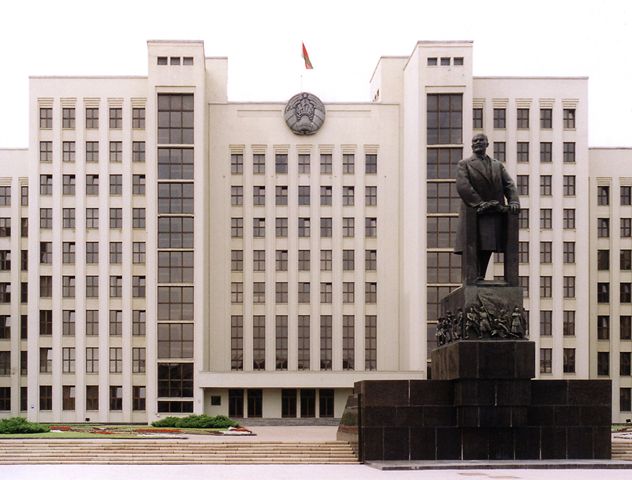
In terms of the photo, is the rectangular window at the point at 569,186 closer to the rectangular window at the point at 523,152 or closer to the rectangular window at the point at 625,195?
the rectangular window at the point at 523,152

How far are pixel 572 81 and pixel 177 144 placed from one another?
25.5m

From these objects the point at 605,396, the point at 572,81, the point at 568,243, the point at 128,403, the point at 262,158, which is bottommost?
the point at 128,403

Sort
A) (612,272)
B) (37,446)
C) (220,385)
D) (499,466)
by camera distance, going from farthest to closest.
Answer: (612,272) < (220,385) < (37,446) < (499,466)

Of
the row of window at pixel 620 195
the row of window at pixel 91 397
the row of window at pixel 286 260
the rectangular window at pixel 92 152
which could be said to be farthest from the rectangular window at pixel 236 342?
the row of window at pixel 620 195

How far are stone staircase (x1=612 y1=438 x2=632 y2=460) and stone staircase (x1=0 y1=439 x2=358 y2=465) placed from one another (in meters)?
9.21

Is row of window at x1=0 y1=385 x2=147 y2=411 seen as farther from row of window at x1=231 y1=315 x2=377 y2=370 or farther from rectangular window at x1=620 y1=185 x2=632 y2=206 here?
rectangular window at x1=620 y1=185 x2=632 y2=206

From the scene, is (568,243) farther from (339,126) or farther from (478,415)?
(478,415)

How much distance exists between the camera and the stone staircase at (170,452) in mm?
39375

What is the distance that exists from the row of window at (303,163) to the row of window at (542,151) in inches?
322

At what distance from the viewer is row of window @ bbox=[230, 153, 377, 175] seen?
74500 millimetres

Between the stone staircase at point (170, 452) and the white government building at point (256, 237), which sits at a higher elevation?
the white government building at point (256, 237)

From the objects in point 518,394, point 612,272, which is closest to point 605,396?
A: point 518,394

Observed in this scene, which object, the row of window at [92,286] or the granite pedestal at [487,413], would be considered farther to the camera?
the row of window at [92,286]

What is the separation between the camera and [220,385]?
2768 inches
